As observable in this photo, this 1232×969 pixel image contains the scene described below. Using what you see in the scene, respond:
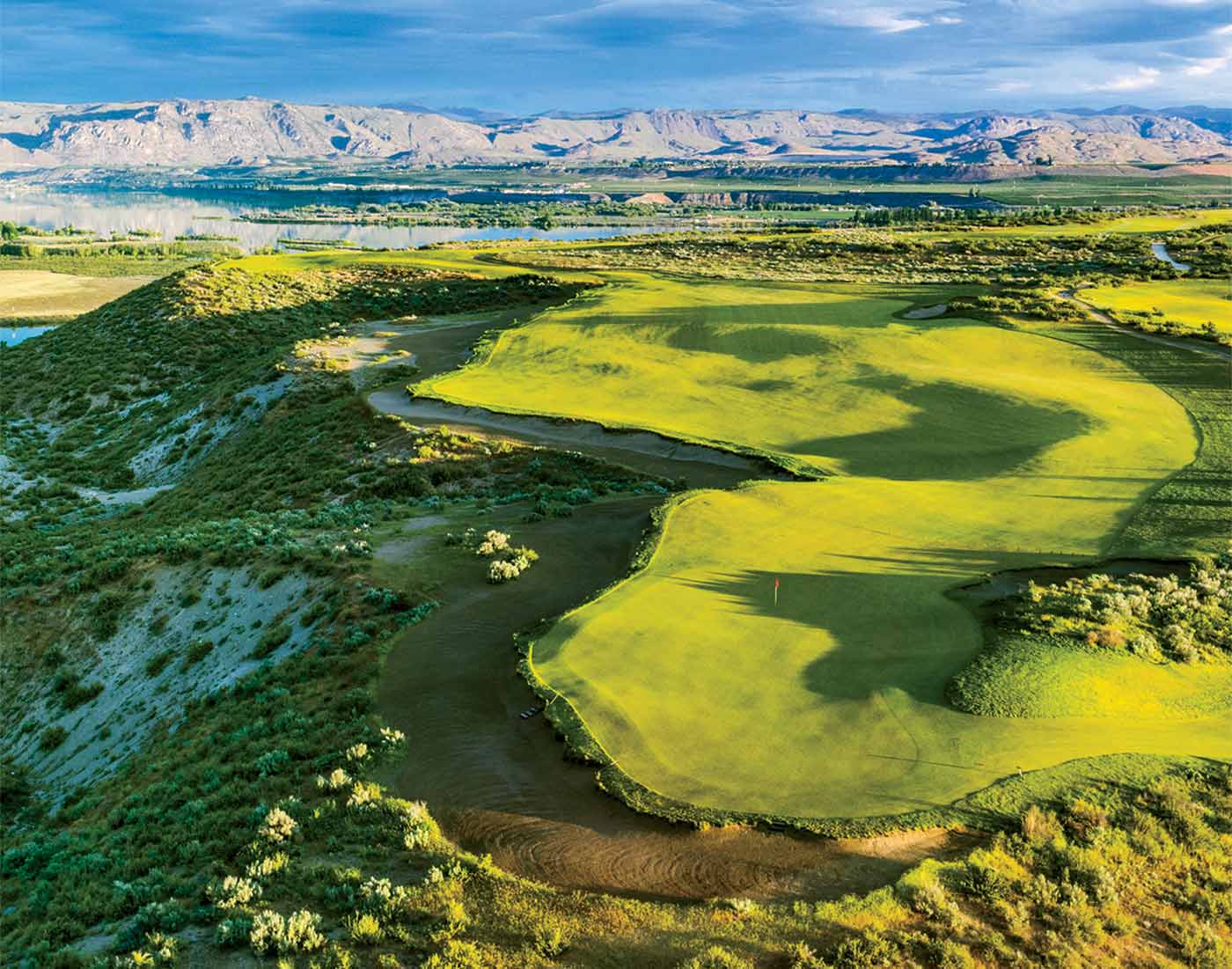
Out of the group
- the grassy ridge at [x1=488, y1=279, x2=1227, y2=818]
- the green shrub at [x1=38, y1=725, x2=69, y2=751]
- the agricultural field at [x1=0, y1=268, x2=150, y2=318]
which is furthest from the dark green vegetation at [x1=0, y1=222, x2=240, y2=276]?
the grassy ridge at [x1=488, y1=279, x2=1227, y2=818]

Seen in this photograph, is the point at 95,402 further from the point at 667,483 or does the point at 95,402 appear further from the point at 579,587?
the point at 579,587

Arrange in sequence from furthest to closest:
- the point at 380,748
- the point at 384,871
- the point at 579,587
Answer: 1. the point at 579,587
2. the point at 380,748
3. the point at 384,871

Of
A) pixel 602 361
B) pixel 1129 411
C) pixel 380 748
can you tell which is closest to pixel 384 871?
pixel 380 748

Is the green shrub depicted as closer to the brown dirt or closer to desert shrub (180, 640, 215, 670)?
desert shrub (180, 640, 215, 670)

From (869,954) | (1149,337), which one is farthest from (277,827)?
(1149,337)

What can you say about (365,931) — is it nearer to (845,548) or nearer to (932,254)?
(845,548)
